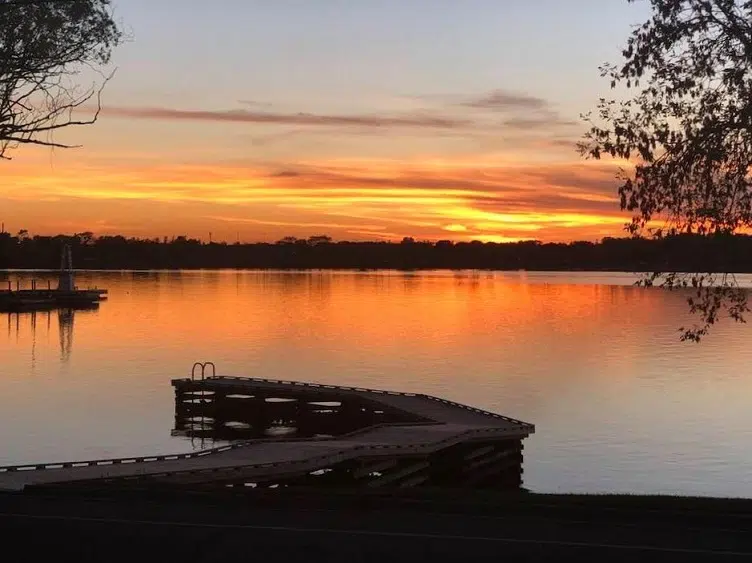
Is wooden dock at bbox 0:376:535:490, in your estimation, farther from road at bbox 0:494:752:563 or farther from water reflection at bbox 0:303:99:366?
water reflection at bbox 0:303:99:366

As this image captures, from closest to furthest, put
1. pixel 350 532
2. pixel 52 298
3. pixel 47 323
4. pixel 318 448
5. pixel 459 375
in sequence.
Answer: pixel 350 532 → pixel 318 448 → pixel 459 375 → pixel 47 323 → pixel 52 298

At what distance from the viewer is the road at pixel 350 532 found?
13516 millimetres

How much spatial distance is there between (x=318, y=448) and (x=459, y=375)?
4444cm

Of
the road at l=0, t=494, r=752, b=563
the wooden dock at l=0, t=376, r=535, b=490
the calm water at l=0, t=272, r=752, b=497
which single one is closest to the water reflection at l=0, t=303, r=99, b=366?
the calm water at l=0, t=272, r=752, b=497

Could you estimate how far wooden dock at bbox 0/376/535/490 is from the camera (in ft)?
80.5

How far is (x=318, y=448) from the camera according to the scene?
29234mm

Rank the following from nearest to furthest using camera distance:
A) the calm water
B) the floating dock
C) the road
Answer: the road → the calm water → the floating dock

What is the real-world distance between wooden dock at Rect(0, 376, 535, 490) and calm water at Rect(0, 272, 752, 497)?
2780 mm

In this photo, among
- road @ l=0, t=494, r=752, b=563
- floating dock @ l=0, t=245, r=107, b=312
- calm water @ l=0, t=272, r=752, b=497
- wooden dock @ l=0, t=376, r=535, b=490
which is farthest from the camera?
floating dock @ l=0, t=245, r=107, b=312

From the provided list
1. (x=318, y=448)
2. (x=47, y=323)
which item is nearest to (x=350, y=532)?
(x=318, y=448)

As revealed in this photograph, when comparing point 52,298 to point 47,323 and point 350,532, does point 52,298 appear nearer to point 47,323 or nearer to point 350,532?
point 47,323

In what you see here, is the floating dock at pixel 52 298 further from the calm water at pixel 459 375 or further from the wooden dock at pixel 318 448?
the wooden dock at pixel 318 448

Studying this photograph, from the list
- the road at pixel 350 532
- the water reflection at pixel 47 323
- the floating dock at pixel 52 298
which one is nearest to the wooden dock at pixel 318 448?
the road at pixel 350 532

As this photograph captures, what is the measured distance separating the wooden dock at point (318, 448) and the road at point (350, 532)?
490 cm
